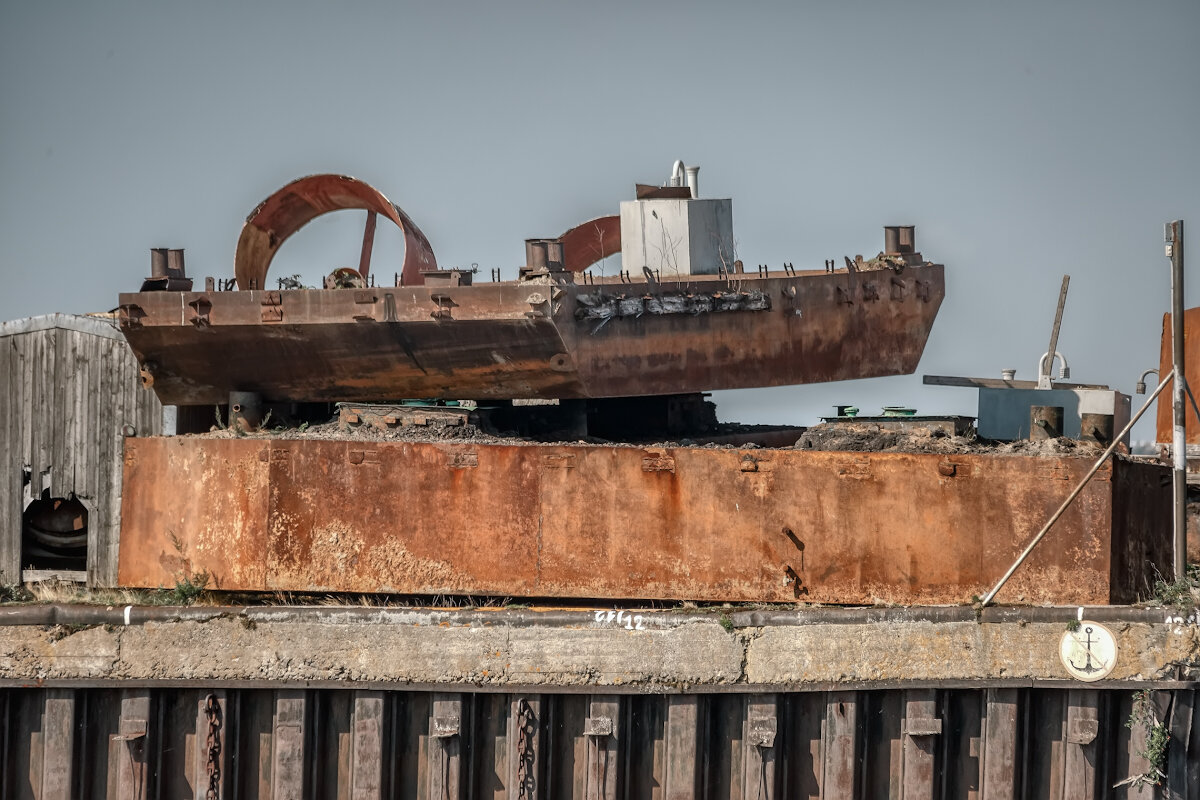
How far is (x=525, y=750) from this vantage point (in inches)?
402

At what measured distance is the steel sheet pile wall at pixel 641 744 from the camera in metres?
10.2

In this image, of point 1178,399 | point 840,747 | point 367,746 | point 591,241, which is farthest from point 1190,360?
point 367,746

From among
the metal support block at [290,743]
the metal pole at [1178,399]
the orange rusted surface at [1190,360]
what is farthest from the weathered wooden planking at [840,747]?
the orange rusted surface at [1190,360]

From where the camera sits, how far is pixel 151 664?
10.5m

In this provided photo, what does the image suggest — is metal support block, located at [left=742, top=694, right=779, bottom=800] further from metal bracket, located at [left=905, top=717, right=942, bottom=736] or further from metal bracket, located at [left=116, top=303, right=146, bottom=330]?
metal bracket, located at [left=116, top=303, right=146, bottom=330]

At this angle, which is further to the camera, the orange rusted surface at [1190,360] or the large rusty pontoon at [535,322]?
the orange rusted surface at [1190,360]

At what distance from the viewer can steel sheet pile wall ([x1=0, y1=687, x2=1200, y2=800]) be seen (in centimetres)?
1020

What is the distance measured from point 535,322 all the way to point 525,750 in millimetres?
3641

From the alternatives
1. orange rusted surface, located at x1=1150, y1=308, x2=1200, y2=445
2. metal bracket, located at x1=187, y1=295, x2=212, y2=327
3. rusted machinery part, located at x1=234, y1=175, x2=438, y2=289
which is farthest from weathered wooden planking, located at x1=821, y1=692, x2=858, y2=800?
orange rusted surface, located at x1=1150, y1=308, x2=1200, y2=445

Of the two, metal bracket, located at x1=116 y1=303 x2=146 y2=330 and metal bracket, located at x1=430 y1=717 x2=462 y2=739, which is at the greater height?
metal bracket, located at x1=116 y1=303 x2=146 y2=330

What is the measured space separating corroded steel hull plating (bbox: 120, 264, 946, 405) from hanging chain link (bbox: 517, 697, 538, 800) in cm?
312

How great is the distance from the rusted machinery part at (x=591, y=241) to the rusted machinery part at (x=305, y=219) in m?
3.12

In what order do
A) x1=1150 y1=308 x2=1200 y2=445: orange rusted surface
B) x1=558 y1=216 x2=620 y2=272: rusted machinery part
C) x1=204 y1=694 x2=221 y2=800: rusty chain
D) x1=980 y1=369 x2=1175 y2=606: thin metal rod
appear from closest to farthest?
x1=980 y1=369 x2=1175 y2=606: thin metal rod
x1=204 y1=694 x2=221 y2=800: rusty chain
x1=558 y1=216 x2=620 y2=272: rusted machinery part
x1=1150 y1=308 x2=1200 y2=445: orange rusted surface

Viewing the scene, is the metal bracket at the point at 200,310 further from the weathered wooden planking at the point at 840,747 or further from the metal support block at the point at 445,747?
the weathered wooden planking at the point at 840,747
